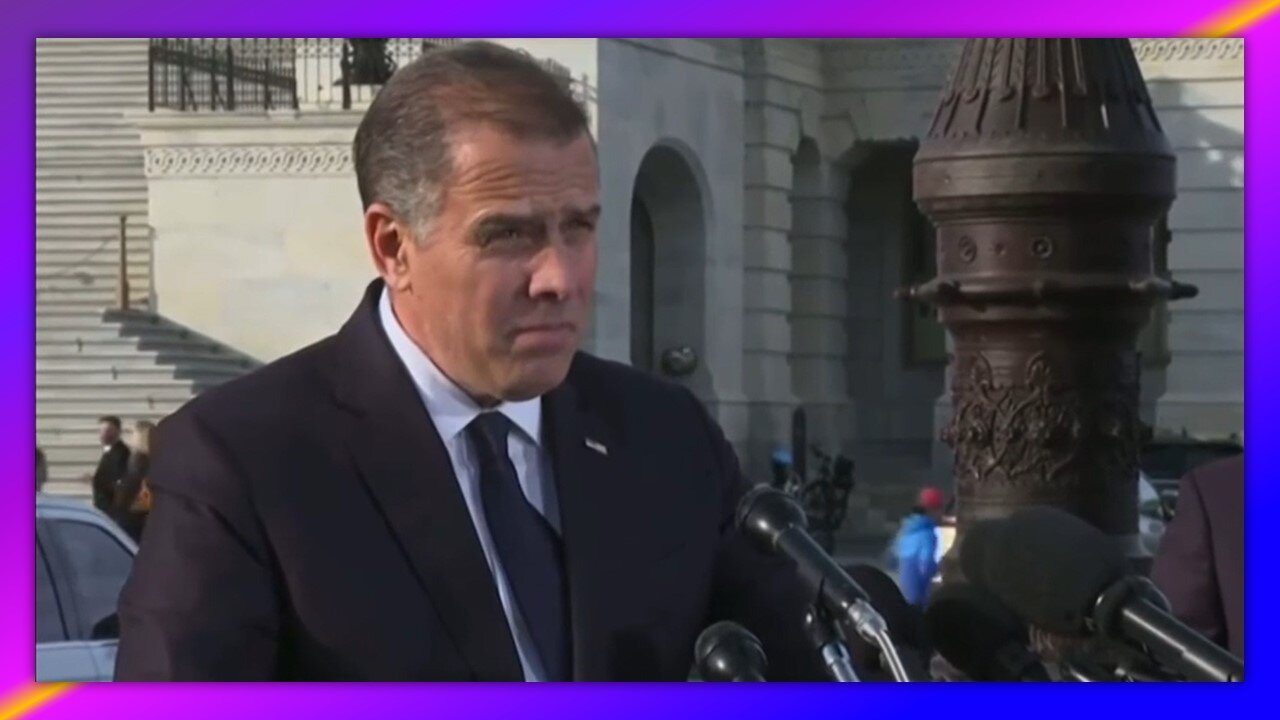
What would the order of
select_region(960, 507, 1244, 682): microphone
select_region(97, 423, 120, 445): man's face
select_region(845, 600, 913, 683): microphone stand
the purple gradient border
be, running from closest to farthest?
select_region(960, 507, 1244, 682): microphone, select_region(845, 600, 913, 683): microphone stand, the purple gradient border, select_region(97, 423, 120, 445): man's face

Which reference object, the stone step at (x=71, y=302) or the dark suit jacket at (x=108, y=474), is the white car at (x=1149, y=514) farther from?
the stone step at (x=71, y=302)

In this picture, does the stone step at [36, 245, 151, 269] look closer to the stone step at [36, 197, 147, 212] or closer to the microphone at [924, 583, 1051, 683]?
the stone step at [36, 197, 147, 212]

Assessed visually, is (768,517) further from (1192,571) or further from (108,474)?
(108,474)

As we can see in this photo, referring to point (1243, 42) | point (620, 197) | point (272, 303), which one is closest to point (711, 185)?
point (620, 197)

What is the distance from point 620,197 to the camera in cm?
448

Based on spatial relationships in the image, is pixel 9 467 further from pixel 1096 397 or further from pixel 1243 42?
pixel 1096 397

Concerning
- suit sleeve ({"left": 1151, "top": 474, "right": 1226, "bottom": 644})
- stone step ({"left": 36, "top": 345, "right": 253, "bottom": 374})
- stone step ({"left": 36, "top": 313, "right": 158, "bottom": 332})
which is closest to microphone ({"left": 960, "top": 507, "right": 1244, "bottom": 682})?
suit sleeve ({"left": 1151, "top": 474, "right": 1226, "bottom": 644})

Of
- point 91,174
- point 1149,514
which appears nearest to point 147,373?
point 91,174

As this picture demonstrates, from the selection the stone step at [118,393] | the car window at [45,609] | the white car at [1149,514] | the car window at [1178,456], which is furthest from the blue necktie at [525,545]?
the white car at [1149,514]

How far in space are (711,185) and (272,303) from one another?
3.23 ft

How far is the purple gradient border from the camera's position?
3.78 metres

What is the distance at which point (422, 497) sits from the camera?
365cm

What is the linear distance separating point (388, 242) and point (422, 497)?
1.14ft

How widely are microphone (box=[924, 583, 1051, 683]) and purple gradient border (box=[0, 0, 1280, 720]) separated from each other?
0.26 m
